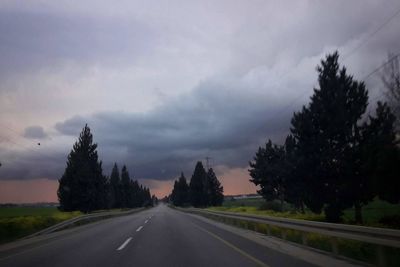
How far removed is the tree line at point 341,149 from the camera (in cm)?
3780

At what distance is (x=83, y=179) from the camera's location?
8225 cm

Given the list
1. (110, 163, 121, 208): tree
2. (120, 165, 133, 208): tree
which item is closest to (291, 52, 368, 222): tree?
(110, 163, 121, 208): tree

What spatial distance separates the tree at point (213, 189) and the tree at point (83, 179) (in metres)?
39.9

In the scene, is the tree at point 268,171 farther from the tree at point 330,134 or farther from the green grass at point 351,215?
the tree at point 330,134

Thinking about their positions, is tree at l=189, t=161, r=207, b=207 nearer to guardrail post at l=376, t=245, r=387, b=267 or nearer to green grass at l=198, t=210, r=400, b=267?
green grass at l=198, t=210, r=400, b=267

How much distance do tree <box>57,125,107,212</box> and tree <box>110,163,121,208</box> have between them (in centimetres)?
4825

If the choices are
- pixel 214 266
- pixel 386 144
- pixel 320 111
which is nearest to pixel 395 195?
pixel 386 144

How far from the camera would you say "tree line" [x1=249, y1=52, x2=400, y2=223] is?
37.8 m

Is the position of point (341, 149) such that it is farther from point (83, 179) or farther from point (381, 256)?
point (83, 179)

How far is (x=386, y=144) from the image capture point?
37.3m

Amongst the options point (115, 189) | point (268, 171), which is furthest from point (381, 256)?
point (115, 189)

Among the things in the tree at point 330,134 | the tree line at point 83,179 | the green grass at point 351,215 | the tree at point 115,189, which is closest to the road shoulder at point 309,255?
the green grass at point 351,215

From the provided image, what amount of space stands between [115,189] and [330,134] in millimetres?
103489

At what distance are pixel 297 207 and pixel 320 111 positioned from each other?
110 ft
